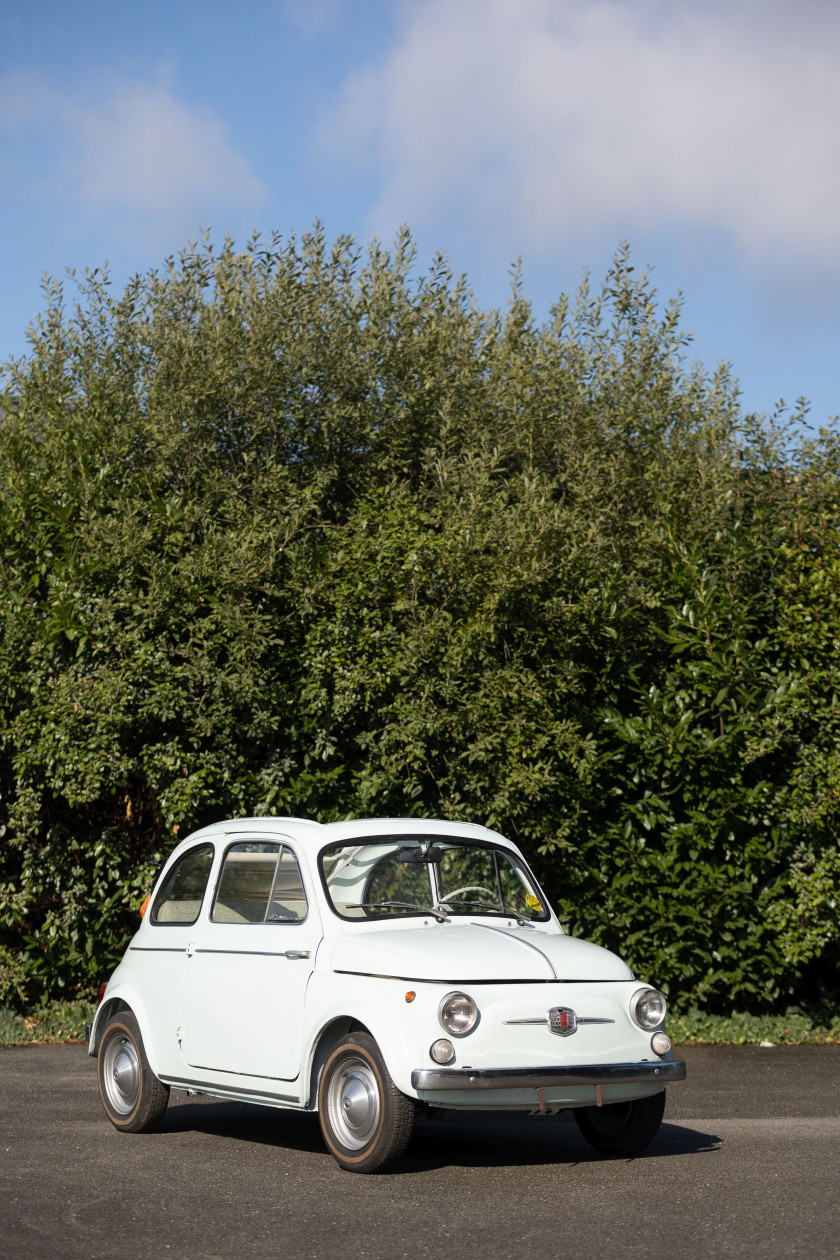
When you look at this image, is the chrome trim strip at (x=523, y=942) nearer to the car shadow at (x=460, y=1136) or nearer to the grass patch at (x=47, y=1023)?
the car shadow at (x=460, y=1136)

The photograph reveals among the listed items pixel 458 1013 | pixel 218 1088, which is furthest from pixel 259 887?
pixel 458 1013

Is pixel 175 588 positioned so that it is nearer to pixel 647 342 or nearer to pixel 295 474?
pixel 295 474

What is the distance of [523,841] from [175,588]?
3.92m

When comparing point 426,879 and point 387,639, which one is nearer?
point 426,879

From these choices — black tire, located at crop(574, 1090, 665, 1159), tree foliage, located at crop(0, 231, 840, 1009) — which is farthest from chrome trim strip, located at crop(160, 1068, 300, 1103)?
tree foliage, located at crop(0, 231, 840, 1009)

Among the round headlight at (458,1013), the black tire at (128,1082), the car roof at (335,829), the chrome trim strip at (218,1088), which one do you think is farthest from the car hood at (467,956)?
the black tire at (128,1082)

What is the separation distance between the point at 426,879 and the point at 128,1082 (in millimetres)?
2306

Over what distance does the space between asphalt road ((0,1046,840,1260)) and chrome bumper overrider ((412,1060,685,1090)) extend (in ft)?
1.58

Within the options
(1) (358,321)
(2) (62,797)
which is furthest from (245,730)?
(1) (358,321)

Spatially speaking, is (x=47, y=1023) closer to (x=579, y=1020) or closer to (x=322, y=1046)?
(x=322, y=1046)

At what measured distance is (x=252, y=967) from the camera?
7723 millimetres

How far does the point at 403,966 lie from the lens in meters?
6.90

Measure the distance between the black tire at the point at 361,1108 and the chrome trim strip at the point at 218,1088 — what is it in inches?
12.9

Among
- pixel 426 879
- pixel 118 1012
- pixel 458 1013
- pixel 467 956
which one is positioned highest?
pixel 426 879
